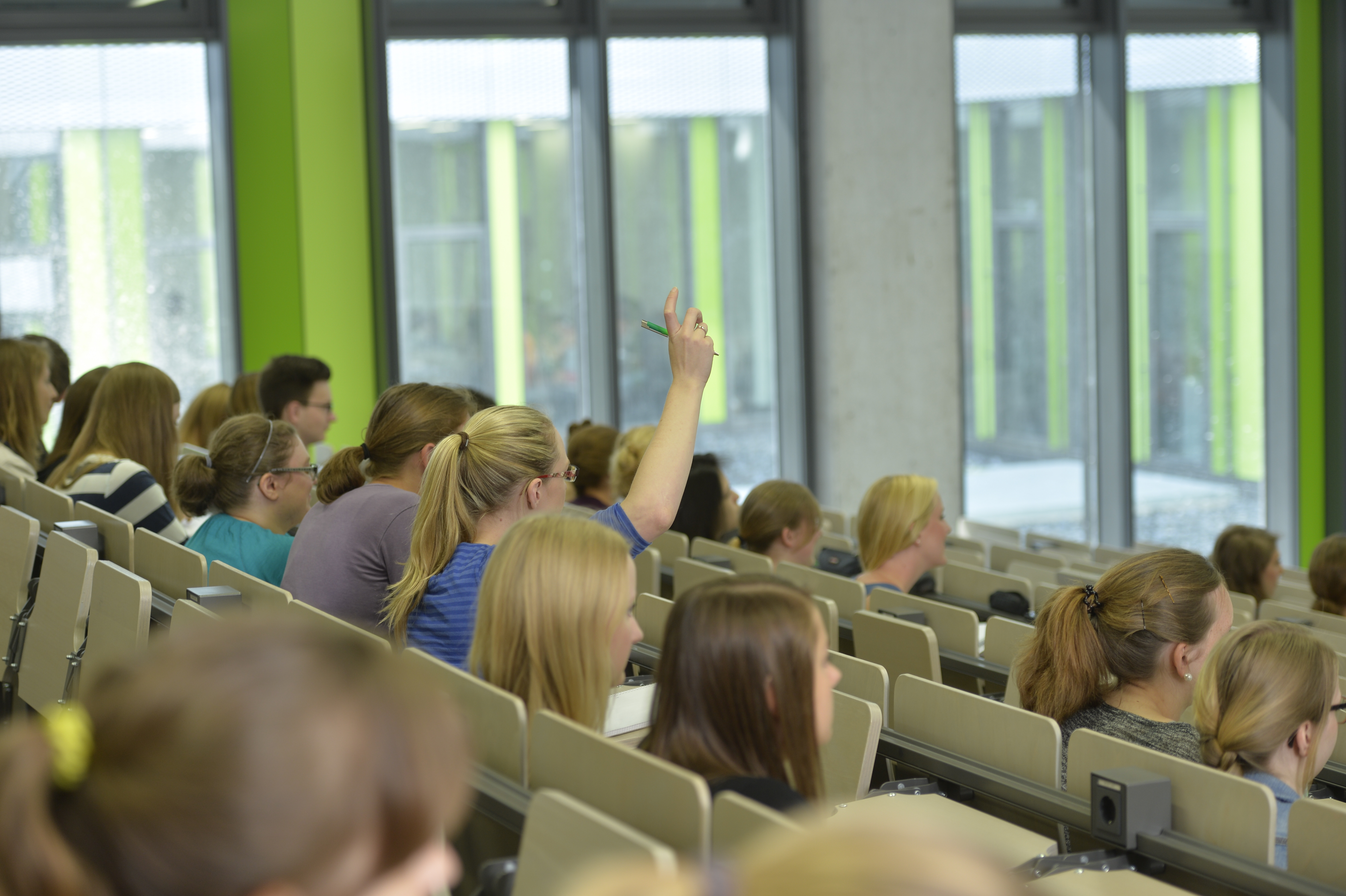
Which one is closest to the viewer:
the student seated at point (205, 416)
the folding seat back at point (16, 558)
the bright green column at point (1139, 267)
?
the folding seat back at point (16, 558)

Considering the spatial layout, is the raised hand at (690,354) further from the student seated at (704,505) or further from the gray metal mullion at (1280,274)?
the gray metal mullion at (1280,274)

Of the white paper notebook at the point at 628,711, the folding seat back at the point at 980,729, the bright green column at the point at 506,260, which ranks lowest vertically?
the folding seat back at the point at 980,729

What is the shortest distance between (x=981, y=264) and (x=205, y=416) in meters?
5.25

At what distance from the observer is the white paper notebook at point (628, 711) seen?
2127 millimetres

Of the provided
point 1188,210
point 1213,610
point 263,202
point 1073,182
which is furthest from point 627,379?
point 1213,610

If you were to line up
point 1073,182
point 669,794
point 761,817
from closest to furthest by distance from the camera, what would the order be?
point 761,817, point 669,794, point 1073,182

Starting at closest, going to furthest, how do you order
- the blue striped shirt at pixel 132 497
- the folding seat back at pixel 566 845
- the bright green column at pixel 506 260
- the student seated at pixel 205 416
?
the folding seat back at pixel 566 845 < the blue striped shirt at pixel 132 497 < the student seated at pixel 205 416 < the bright green column at pixel 506 260

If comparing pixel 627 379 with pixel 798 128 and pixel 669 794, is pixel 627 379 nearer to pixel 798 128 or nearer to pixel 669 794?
pixel 798 128

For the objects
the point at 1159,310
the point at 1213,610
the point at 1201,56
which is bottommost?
the point at 1213,610

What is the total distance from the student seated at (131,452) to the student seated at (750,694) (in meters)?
2.64

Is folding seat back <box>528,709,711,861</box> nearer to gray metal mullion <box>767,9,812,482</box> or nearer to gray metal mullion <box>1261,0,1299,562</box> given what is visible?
gray metal mullion <box>767,9,812,482</box>

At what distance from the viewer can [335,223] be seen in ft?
23.9

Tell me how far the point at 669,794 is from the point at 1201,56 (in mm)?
8860

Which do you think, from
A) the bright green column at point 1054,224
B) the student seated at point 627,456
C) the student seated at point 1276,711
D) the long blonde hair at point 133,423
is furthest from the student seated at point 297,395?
the bright green column at point 1054,224
